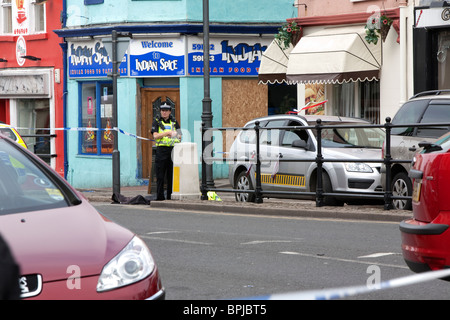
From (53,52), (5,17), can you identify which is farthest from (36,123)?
(5,17)

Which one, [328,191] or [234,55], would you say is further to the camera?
[234,55]

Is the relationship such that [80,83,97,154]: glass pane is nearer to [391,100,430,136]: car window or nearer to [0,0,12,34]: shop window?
[0,0,12,34]: shop window

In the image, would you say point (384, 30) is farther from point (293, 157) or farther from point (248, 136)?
point (293, 157)

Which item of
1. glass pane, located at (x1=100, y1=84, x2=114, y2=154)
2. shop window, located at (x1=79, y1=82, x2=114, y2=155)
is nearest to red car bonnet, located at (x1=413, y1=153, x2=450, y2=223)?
shop window, located at (x1=79, y1=82, x2=114, y2=155)

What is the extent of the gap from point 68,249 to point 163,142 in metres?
12.4

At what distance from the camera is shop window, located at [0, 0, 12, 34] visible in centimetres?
2900

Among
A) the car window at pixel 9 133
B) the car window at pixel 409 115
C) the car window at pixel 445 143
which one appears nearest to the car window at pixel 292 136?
the car window at pixel 409 115

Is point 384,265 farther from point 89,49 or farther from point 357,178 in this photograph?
point 89,49

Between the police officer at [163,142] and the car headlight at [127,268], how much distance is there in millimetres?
11934

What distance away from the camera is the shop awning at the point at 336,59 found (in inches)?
861

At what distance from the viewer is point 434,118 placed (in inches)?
566

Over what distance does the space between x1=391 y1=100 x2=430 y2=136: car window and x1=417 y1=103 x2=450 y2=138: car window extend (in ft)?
0.39
